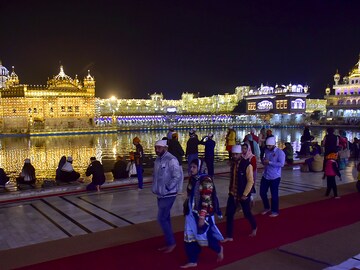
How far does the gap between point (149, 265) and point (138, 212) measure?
9.79 feet

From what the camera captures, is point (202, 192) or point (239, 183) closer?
point (202, 192)

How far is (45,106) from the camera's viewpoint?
70312 millimetres

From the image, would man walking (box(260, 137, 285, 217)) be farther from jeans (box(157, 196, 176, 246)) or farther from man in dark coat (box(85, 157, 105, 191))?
man in dark coat (box(85, 157, 105, 191))

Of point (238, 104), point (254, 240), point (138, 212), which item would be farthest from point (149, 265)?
point (238, 104)

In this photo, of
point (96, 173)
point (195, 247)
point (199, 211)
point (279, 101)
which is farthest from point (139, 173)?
point (279, 101)

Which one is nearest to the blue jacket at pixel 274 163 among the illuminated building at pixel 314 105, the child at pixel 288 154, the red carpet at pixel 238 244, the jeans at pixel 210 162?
the red carpet at pixel 238 244

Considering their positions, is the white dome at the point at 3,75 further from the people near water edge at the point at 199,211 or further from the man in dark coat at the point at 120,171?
the people near water edge at the point at 199,211

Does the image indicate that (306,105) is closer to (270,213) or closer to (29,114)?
(29,114)

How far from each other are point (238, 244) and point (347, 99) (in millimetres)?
99461

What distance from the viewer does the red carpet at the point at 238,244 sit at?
519cm

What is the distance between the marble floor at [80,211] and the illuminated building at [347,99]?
8994cm

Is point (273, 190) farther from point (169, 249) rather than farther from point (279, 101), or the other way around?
point (279, 101)

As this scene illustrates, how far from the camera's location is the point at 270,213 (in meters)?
7.73

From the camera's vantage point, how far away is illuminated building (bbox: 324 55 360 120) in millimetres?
93238
